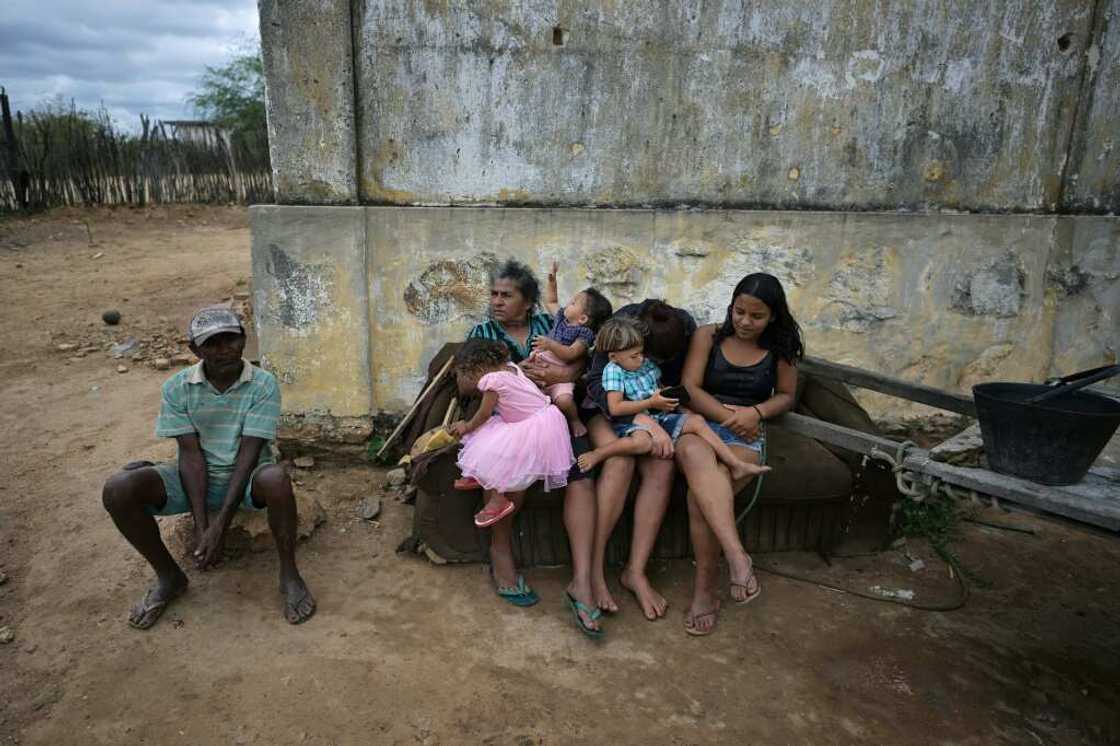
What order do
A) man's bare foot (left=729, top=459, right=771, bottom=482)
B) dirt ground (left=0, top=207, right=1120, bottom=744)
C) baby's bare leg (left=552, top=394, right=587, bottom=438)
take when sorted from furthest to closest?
baby's bare leg (left=552, top=394, right=587, bottom=438)
man's bare foot (left=729, top=459, right=771, bottom=482)
dirt ground (left=0, top=207, right=1120, bottom=744)

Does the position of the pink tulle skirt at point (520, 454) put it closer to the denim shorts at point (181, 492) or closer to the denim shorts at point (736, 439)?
the denim shorts at point (736, 439)

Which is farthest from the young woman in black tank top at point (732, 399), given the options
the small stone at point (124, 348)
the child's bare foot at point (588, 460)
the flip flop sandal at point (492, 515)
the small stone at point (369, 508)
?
the small stone at point (124, 348)

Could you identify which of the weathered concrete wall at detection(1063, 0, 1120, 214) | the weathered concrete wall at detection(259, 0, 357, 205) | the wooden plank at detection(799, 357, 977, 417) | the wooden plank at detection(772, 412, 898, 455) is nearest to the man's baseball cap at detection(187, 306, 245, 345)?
the weathered concrete wall at detection(259, 0, 357, 205)

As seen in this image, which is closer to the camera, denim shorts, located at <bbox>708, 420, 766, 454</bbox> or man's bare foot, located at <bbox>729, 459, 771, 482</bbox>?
man's bare foot, located at <bbox>729, 459, 771, 482</bbox>

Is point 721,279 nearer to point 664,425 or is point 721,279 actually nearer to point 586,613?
point 664,425

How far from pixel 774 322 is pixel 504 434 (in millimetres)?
1332

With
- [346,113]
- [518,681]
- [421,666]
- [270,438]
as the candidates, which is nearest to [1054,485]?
[518,681]

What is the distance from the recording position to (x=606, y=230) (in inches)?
159

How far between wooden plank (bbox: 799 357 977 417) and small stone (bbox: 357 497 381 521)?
2.31 meters

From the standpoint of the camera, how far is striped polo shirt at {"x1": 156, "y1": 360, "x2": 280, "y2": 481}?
2.86m

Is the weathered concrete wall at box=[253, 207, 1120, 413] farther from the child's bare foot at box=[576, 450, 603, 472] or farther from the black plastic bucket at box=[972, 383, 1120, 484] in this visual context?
the black plastic bucket at box=[972, 383, 1120, 484]

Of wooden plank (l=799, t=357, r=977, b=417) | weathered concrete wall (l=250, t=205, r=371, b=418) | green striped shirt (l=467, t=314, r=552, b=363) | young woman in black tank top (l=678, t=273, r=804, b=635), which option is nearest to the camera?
wooden plank (l=799, t=357, r=977, b=417)

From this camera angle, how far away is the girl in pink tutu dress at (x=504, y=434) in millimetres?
2930

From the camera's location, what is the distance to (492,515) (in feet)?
9.84
